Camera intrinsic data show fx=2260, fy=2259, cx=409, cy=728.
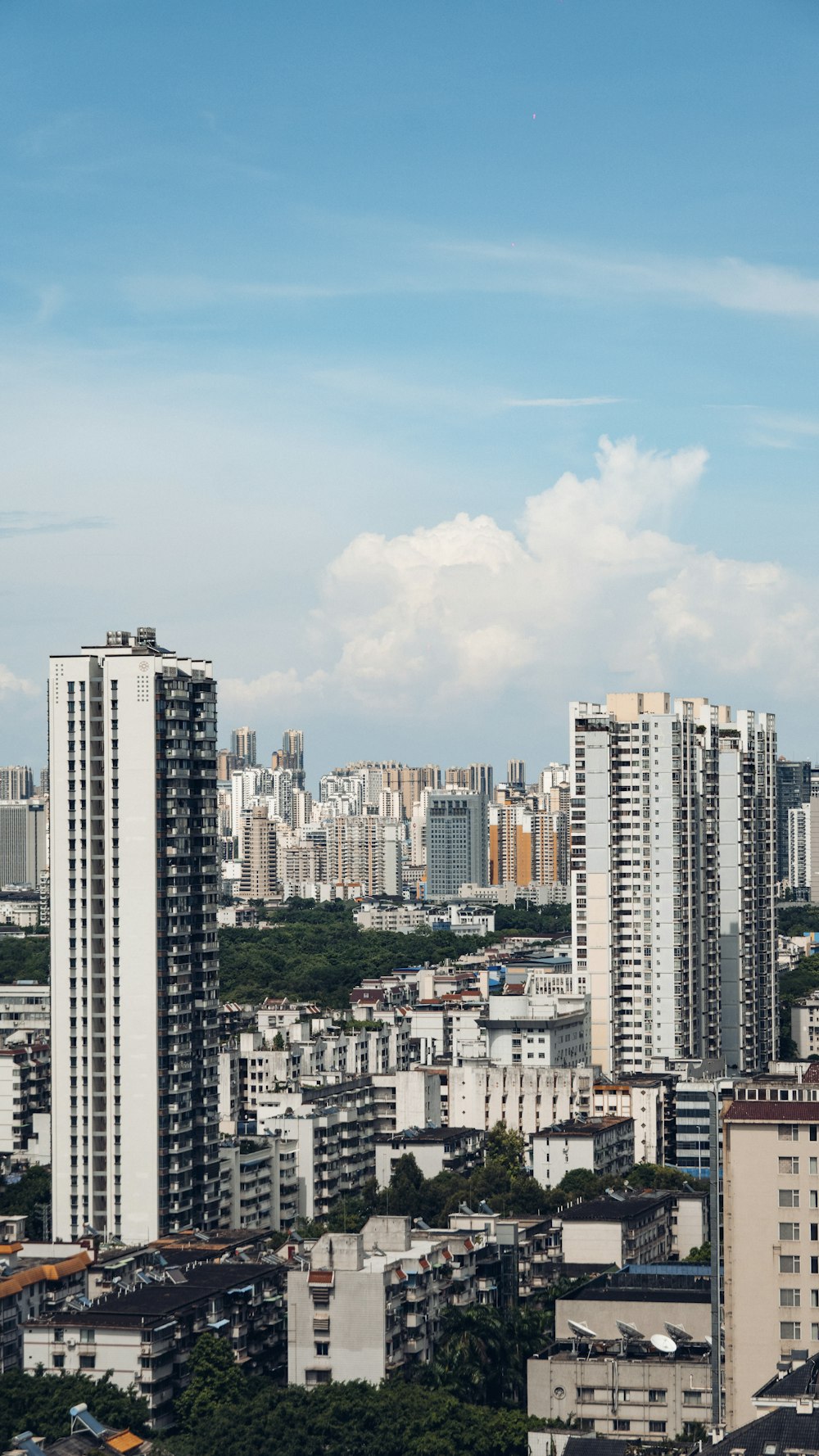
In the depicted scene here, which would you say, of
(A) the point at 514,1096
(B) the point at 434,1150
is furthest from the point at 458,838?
(B) the point at 434,1150

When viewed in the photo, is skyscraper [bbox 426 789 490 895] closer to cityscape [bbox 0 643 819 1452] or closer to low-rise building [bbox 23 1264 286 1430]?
cityscape [bbox 0 643 819 1452]

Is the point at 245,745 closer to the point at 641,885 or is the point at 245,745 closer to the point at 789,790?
the point at 789,790

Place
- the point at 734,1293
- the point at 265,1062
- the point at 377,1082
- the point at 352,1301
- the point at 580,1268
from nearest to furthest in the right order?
the point at 734,1293 < the point at 352,1301 < the point at 580,1268 < the point at 377,1082 < the point at 265,1062

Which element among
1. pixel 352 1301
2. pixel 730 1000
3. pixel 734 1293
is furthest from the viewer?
pixel 730 1000

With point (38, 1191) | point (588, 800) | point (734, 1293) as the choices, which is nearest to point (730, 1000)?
point (588, 800)

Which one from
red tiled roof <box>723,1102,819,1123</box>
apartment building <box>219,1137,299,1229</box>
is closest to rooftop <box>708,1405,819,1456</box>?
red tiled roof <box>723,1102,819,1123</box>

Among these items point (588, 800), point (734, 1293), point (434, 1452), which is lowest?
point (434, 1452)

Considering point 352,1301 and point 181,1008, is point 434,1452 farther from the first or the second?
point 181,1008
